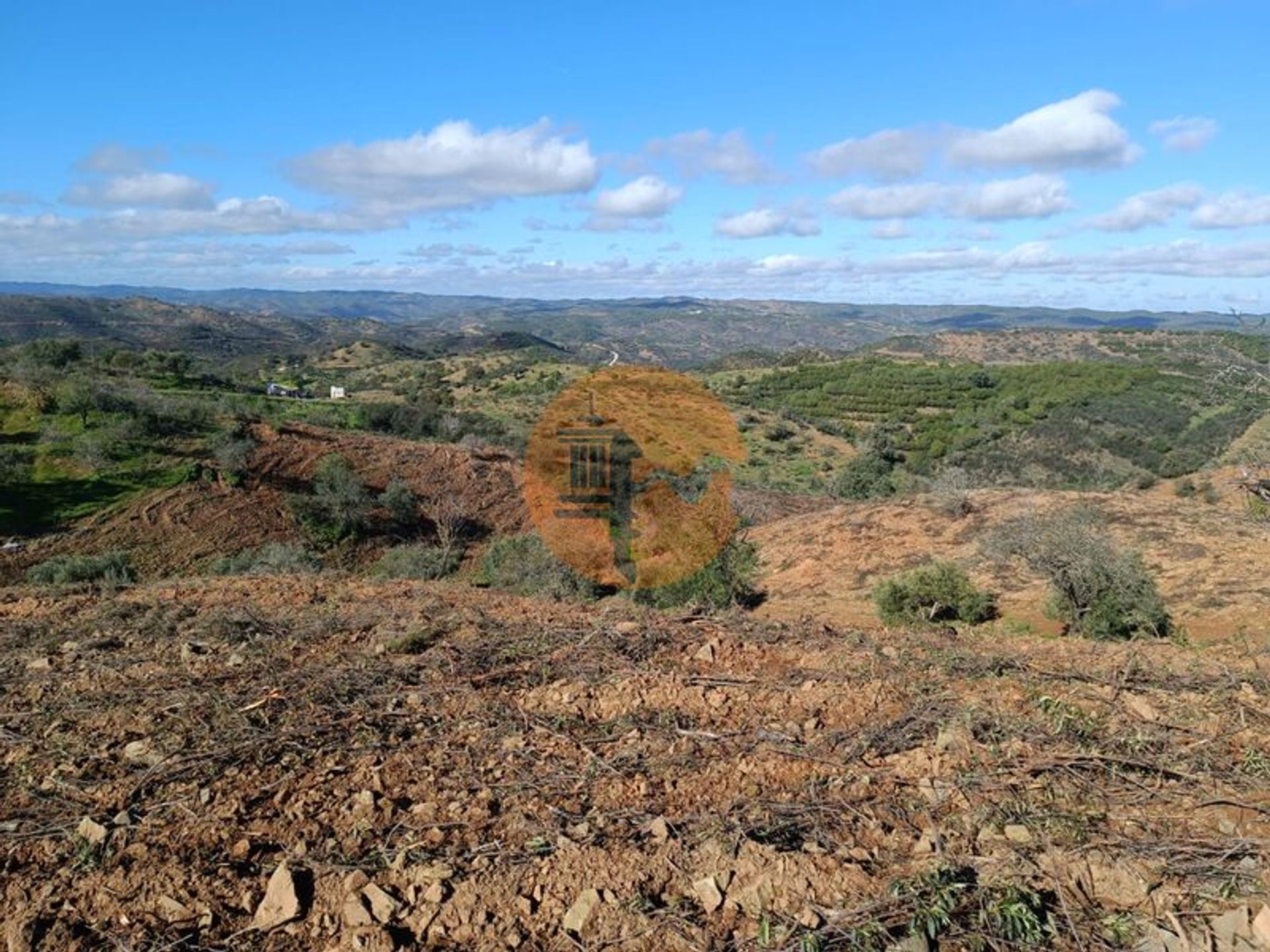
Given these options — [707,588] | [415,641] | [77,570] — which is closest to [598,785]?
[415,641]

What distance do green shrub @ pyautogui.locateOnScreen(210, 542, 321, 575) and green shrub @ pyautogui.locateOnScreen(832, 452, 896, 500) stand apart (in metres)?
20.8

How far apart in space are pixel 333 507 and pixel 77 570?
25.2 feet

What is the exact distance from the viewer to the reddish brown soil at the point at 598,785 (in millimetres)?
3059

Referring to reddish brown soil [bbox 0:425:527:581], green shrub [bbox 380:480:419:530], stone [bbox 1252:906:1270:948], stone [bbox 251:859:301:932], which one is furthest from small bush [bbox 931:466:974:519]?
stone [bbox 251:859:301:932]

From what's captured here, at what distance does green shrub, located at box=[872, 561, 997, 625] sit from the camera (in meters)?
12.3

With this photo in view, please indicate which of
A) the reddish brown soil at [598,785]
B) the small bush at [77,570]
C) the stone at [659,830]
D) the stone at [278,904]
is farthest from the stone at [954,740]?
the small bush at [77,570]

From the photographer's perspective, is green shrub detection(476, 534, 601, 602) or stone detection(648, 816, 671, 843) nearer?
stone detection(648, 816, 671, 843)

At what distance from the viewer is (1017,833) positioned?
11.6 feet

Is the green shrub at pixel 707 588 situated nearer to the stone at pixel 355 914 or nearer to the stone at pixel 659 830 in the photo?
the stone at pixel 659 830

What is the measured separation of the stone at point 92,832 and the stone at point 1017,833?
4.12 metres

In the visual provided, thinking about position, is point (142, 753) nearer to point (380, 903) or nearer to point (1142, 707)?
point (380, 903)

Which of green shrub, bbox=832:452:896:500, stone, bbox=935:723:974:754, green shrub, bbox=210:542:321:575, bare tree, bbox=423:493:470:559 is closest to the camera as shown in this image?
stone, bbox=935:723:974:754

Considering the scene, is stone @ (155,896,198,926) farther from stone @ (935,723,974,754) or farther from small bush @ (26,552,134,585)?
small bush @ (26,552,134,585)

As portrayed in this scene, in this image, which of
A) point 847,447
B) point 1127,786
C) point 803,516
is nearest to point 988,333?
point 847,447
